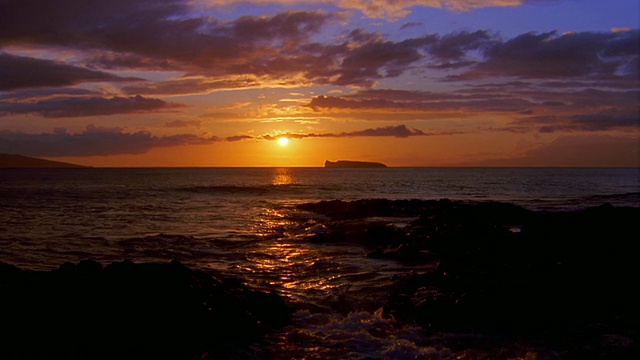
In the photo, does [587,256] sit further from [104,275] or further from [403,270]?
[104,275]

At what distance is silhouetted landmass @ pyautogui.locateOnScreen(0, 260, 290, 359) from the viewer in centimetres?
791

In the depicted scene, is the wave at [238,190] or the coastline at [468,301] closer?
the coastline at [468,301]

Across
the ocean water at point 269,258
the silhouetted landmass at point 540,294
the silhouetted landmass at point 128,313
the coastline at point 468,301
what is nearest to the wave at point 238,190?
the ocean water at point 269,258

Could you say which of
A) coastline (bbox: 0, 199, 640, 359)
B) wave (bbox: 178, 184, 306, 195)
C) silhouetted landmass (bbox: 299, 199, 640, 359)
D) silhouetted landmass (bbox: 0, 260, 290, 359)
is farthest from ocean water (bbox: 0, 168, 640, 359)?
wave (bbox: 178, 184, 306, 195)

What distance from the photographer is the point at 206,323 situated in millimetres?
9398

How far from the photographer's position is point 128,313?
8.95 meters

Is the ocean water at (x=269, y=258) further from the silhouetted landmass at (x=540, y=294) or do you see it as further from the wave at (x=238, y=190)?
the wave at (x=238, y=190)

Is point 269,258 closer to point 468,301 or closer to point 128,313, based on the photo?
point 468,301

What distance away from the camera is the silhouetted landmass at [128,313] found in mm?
7910

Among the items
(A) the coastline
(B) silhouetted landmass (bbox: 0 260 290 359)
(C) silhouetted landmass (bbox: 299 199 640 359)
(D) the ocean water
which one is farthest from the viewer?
(D) the ocean water

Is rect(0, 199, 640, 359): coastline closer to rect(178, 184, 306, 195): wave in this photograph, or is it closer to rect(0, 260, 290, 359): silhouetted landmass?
rect(0, 260, 290, 359): silhouetted landmass

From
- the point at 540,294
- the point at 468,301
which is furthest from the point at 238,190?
the point at 540,294

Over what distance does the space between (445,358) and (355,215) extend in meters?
30.2

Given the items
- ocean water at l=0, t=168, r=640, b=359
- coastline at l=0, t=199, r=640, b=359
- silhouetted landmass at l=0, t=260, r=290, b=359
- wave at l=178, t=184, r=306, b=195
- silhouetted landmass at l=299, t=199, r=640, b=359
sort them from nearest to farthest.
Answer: silhouetted landmass at l=0, t=260, r=290, b=359 < coastline at l=0, t=199, r=640, b=359 < silhouetted landmass at l=299, t=199, r=640, b=359 < ocean water at l=0, t=168, r=640, b=359 < wave at l=178, t=184, r=306, b=195
